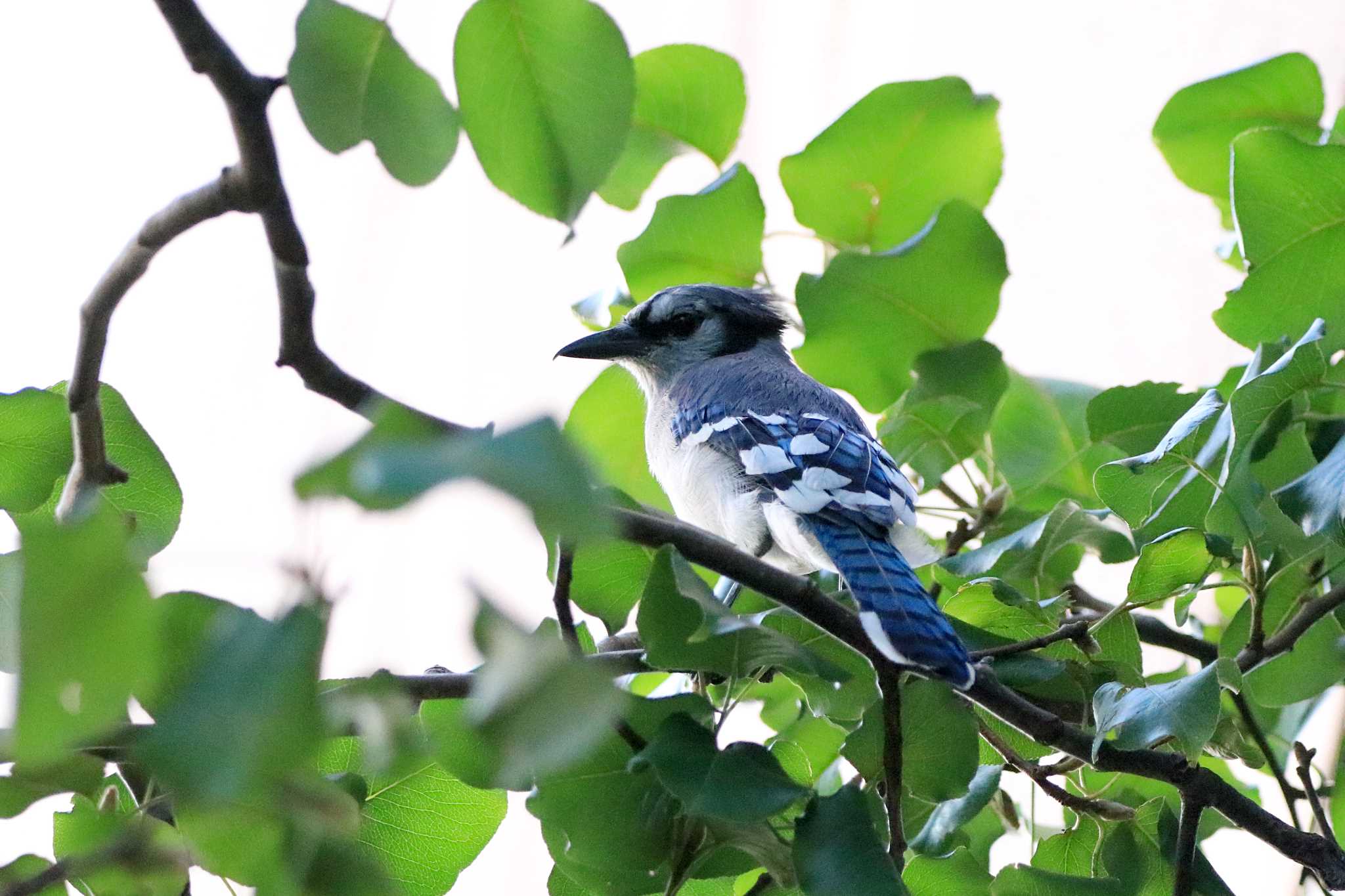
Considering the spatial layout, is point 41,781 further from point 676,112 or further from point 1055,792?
point 676,112

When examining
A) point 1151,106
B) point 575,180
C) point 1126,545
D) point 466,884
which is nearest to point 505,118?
point 575,180

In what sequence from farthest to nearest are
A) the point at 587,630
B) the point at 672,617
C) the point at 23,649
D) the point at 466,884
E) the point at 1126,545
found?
the point at 466,884 → the point at 1126,545 → the point at 587,630 → the point at 672,617 → the point at 23,649

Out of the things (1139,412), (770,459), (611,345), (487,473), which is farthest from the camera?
(611,345)

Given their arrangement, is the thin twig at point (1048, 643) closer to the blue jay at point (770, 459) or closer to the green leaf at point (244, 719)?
the blue jay at point (770, 459)

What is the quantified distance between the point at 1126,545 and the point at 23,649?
0.59 metres

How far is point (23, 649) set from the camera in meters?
0.21

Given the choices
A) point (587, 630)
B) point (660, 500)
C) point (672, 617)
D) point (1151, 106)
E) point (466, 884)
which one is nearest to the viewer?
point (672, 617)

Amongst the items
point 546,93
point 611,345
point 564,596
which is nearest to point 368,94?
point 546,93

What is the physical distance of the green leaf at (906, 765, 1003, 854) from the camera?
0.53 metres

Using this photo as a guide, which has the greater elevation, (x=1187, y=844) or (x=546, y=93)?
(x=546, y=93)

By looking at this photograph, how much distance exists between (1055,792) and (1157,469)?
158 millimetres

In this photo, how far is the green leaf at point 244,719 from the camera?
0.22 m

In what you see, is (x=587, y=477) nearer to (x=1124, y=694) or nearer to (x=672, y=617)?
(x=672, y=617)

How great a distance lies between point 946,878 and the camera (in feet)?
1.71
